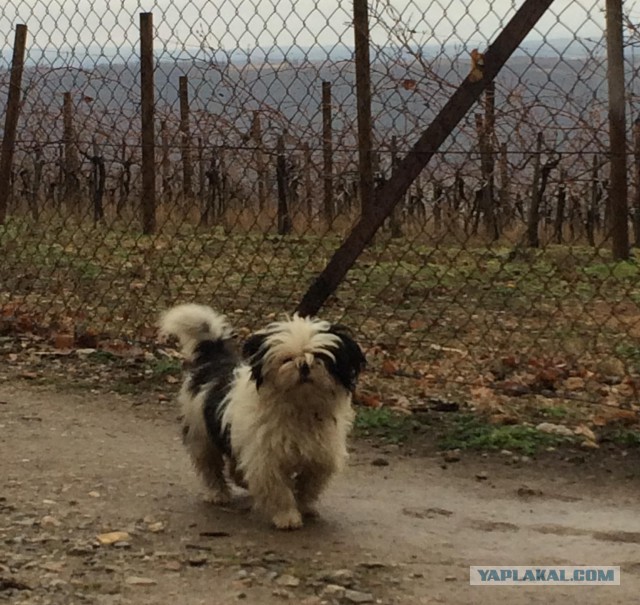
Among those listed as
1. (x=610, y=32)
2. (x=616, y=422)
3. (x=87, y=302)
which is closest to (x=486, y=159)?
(x=610, y=32)

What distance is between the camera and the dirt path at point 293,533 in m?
3.33

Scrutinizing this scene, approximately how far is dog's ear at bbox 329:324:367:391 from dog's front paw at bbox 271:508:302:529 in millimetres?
488

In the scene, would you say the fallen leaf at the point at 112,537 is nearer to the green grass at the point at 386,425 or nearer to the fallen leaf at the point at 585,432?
the green grass at the point at 386,425

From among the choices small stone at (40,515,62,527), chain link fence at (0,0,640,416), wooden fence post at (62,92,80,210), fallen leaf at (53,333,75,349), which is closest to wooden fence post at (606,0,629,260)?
chain link fence at (0,0,640,416)

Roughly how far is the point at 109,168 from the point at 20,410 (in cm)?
546

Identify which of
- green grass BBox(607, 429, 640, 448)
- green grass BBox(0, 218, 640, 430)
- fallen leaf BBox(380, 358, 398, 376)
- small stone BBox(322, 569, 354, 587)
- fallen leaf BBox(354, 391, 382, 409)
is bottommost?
small stone BBox(322, 569, 354, 587)

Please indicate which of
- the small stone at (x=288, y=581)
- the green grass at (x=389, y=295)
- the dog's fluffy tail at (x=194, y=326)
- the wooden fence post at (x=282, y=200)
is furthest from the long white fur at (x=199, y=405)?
the wooden fence post at (x=282, y=200)

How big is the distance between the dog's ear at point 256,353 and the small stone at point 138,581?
2.84 ft

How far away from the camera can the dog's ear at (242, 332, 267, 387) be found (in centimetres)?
397

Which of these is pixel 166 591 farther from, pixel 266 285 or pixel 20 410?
pixel 266 285

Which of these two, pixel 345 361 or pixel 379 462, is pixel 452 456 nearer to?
pixel 379 462

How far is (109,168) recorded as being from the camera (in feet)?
35.5

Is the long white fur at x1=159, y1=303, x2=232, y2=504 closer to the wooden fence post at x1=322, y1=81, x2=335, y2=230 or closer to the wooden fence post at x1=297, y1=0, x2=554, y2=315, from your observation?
the wooden fence post at x1=297, y1=0, x2=554, y2=315

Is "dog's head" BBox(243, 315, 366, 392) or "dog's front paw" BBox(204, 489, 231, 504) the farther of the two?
"dog's front paw" BBox(204, 489, 231, 504)
